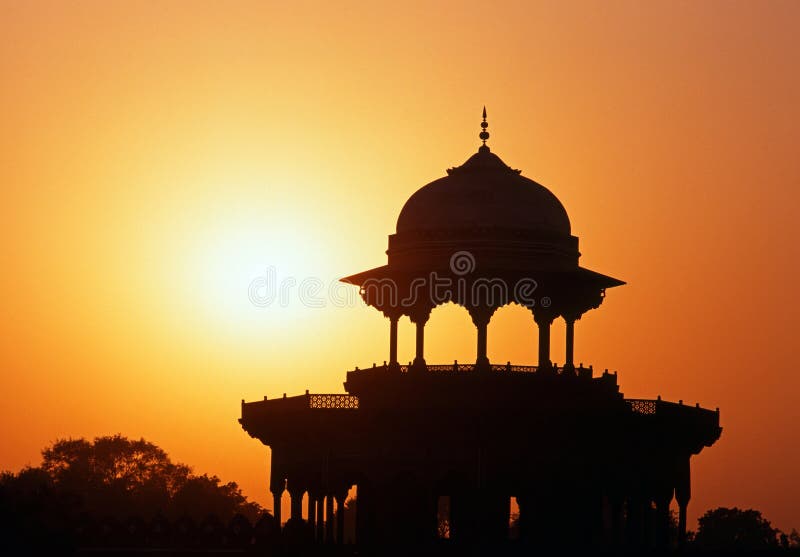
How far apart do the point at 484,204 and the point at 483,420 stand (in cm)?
837

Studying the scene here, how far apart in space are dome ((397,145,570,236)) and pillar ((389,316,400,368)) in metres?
3.17

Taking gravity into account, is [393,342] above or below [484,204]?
below

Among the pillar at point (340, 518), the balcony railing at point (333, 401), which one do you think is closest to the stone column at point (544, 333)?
the balcony railing at point (333, 401)

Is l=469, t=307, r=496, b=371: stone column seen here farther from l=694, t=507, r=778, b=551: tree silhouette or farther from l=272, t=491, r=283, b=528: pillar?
l=694, t=507, r=778, b=551: tree silhouette

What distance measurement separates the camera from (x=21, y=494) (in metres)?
77.6

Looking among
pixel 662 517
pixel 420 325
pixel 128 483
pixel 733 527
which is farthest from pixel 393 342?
pixel 733 527

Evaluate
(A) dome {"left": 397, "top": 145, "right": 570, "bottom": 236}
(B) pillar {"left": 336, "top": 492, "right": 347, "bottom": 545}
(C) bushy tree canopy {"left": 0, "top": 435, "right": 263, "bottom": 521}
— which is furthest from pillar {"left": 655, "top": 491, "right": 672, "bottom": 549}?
(C) bushy tree canopy {"left": 0, "top": 435, "right": 263, "bottom": 521}

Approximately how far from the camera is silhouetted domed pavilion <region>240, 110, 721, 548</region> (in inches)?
3228

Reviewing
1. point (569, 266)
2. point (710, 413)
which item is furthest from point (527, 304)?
point (710, 413)

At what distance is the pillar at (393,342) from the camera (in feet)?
281

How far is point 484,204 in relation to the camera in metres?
85.9

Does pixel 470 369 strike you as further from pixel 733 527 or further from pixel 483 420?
pixel 733 527

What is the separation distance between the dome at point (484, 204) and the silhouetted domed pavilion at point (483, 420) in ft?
0.16

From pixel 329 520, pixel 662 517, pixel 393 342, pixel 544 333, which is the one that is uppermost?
pixel 544 333
